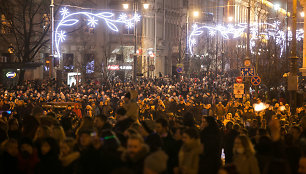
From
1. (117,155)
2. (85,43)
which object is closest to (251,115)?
(117,155)

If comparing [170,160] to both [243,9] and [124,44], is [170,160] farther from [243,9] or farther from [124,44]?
[243,9]

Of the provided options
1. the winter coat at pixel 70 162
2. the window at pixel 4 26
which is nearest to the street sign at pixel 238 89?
the winter coat at pixel 70 162

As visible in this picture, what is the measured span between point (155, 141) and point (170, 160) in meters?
0.73

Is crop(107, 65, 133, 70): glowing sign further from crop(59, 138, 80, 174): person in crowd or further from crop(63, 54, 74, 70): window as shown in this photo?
crop(59, 138, 80, 174): person in crowd

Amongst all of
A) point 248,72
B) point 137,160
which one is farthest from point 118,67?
point 137,160

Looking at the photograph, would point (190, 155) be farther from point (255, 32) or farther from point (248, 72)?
point (255, 32)

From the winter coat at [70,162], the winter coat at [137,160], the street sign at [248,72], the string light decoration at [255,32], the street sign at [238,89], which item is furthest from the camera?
the string light decoration at [255,32]

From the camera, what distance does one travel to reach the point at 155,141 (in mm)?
7949

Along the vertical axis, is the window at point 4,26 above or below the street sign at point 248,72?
above

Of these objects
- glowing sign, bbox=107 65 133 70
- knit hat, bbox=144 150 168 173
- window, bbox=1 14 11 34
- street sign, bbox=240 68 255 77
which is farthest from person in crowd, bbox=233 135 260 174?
glowing sign, bbox=107 65 133 70

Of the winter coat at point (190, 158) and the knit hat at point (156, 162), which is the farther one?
the winter coat at point (190, 158)

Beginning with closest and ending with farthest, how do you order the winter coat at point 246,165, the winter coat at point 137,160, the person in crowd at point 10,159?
1. the winter coat at point 137,160
2. the winter coat at point 246,165
3. the person in crowd at point 10,159

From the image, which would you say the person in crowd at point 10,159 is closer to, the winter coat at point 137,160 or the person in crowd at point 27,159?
the person in crowd at point 27,159

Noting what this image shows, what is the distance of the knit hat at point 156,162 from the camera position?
599 cm
